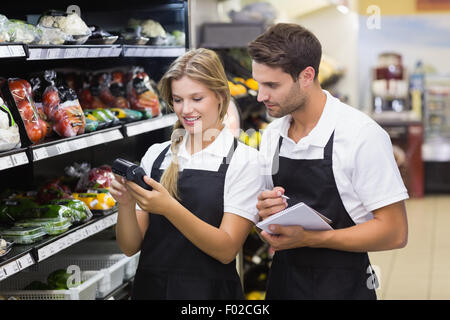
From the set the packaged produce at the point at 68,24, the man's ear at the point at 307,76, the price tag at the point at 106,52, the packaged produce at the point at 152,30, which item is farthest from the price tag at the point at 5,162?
the packaged produce at the point at 152,30

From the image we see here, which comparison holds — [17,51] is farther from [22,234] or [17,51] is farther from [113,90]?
[113,90]

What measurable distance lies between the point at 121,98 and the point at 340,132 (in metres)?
1.81

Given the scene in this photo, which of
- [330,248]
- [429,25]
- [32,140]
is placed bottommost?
[429,25]

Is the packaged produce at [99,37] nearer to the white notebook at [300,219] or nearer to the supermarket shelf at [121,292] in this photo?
the supermarket shelf at [121,292]

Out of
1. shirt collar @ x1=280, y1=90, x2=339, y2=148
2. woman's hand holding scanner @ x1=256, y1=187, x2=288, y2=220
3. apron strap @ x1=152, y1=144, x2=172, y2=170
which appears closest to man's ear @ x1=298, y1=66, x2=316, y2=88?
shirt collar @ x1=280, y1=90, x2=339, y2=148

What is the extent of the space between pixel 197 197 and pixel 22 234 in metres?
0.87

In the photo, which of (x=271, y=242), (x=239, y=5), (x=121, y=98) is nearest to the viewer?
(x=271, y=242)

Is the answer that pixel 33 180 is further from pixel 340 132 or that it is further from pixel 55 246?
pixel 340 132

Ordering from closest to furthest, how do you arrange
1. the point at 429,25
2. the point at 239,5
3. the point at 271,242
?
the point at 271,242, the point at 239,5, the point at 429,25

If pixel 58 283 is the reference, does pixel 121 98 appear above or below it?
above

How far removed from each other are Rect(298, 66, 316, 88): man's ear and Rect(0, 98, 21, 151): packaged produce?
1.06 m

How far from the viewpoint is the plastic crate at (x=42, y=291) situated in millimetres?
2871

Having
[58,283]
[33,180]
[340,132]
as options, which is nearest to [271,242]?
[340,132]
